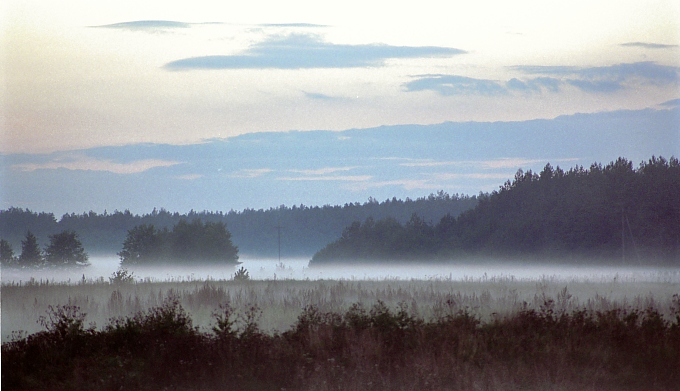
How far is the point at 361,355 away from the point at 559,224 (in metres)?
40.9

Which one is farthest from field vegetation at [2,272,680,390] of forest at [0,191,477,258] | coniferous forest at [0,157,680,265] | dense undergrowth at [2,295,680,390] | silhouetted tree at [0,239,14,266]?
coniferous forest at [0,157,680,265]

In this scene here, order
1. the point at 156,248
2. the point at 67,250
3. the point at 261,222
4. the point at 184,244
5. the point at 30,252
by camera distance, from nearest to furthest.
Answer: the point at 30,252, the point at 261,222, the point at 67,250, the point at 156,248, the point at 184,244

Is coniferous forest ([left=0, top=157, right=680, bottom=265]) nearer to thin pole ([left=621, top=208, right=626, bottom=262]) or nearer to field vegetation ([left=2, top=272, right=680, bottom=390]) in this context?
thin pole ([left=621, top=208, right=626, bottom=262])

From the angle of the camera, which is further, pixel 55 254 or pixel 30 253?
pixel 55 254

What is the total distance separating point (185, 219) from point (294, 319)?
36869mm

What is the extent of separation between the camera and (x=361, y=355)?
1368cm

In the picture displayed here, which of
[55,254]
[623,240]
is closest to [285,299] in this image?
[55,254]

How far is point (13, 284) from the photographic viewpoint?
25031 millimetres

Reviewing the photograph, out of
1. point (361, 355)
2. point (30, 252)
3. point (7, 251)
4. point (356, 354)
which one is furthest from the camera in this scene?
point (30, 252)

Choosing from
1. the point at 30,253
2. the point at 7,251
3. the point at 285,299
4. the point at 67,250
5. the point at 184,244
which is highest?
the point at 184,244

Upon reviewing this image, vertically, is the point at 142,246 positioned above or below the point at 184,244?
below

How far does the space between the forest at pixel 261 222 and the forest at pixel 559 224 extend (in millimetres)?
1099

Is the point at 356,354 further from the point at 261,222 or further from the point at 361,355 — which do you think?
the point at 261,222

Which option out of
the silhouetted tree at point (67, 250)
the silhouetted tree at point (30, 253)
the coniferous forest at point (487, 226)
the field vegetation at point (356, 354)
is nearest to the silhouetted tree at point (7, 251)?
the silhouetted tree at point (30, 253)
